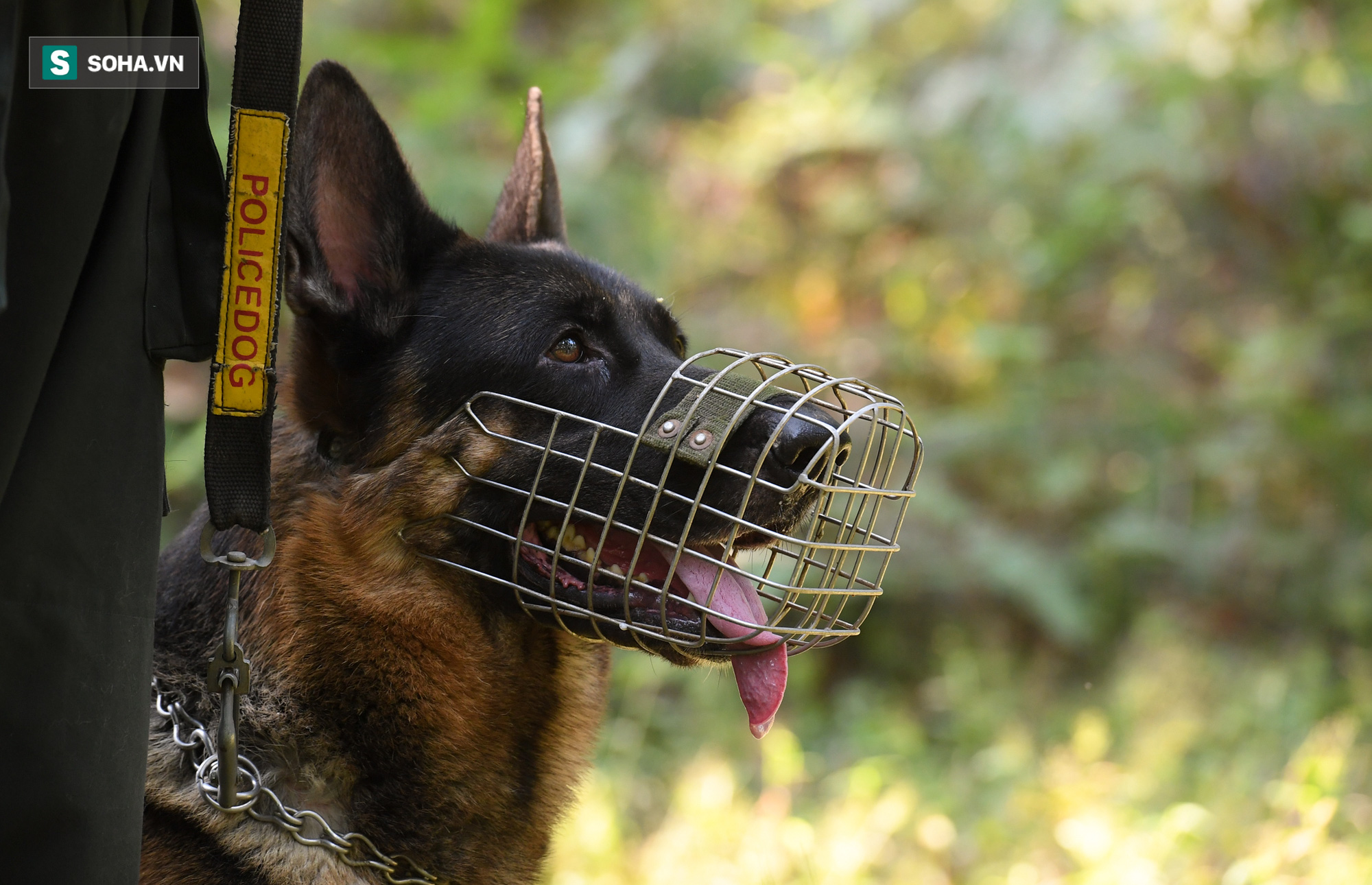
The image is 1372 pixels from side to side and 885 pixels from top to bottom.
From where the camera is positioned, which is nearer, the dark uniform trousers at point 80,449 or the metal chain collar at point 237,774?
the dark uniform trousers at point 80,449

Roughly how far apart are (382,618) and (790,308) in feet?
16.9

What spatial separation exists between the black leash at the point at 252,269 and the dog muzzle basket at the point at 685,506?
0.46 m

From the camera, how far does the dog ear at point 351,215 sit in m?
1.95

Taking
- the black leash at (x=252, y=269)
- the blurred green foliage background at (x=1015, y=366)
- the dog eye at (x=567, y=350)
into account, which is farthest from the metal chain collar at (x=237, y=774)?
the blurred green foliage background at (x=1015, y=366)

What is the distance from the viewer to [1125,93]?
625cm

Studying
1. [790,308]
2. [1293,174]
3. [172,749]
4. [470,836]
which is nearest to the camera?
[172,749]

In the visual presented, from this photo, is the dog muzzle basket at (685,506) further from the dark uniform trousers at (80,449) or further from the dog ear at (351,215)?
the dark uniform trousers at (80,449)

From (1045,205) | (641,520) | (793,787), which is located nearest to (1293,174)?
(1045,205)

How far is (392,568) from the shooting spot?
207 cm

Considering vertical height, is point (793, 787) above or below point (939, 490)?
below

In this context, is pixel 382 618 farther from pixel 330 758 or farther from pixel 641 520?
pixel 641 520

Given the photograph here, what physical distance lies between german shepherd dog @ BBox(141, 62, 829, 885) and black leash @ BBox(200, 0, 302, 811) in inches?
14.7

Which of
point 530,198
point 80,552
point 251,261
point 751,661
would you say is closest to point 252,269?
point 251,261

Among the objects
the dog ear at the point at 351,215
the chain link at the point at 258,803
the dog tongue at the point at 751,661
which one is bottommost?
the chain link at the point at 258,803
